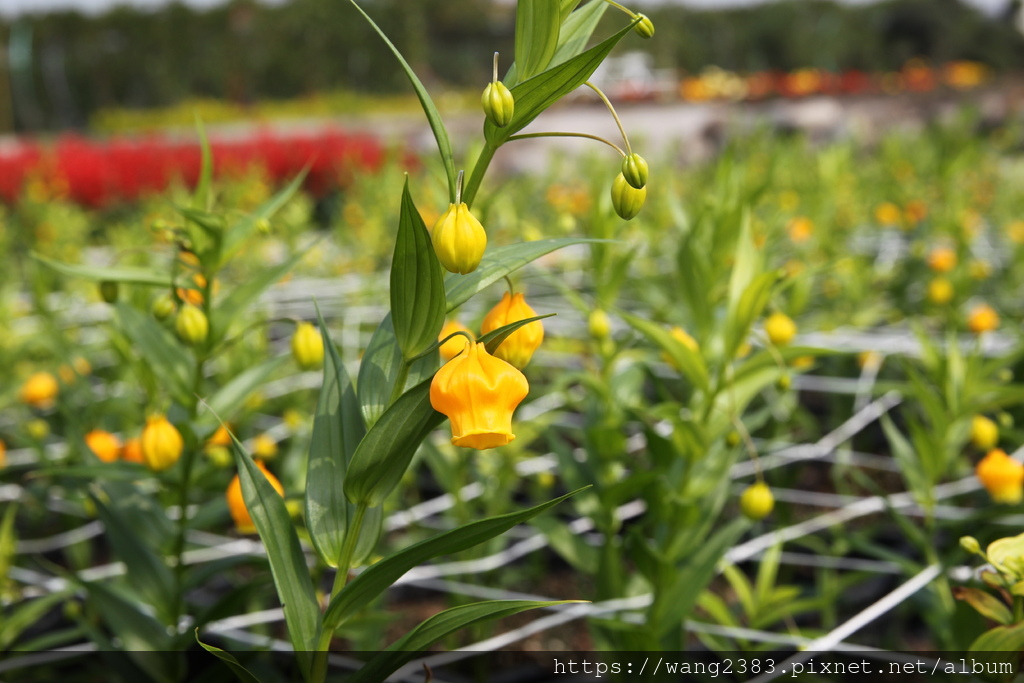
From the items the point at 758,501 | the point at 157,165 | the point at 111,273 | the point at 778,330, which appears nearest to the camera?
the point at 111,273

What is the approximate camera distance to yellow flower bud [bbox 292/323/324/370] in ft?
2.29

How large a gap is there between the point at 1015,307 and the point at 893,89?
6.75m

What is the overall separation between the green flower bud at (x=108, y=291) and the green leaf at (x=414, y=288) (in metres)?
0.37

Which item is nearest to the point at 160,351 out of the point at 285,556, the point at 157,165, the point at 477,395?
the point at 285,556

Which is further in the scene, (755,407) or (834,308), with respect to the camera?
(834,308)

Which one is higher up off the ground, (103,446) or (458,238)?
(458,238)

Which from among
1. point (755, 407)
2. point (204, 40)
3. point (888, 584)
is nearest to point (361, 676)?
point (888, 584)

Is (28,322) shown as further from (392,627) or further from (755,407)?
(755,407)

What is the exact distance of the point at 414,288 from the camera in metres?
0.45

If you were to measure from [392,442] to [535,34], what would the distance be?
246 millimetres

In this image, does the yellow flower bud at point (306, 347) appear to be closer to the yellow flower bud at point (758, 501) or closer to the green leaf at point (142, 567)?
the green leaf at point (142, 567)

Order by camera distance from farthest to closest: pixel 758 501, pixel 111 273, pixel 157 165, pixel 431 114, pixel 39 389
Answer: pixel 157 165, pixel 39 389, pixel 758 501, pixel 111 273, pixel 431 114

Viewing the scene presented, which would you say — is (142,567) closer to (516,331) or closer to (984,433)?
(516,331)

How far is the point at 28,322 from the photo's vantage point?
68.2 inches
